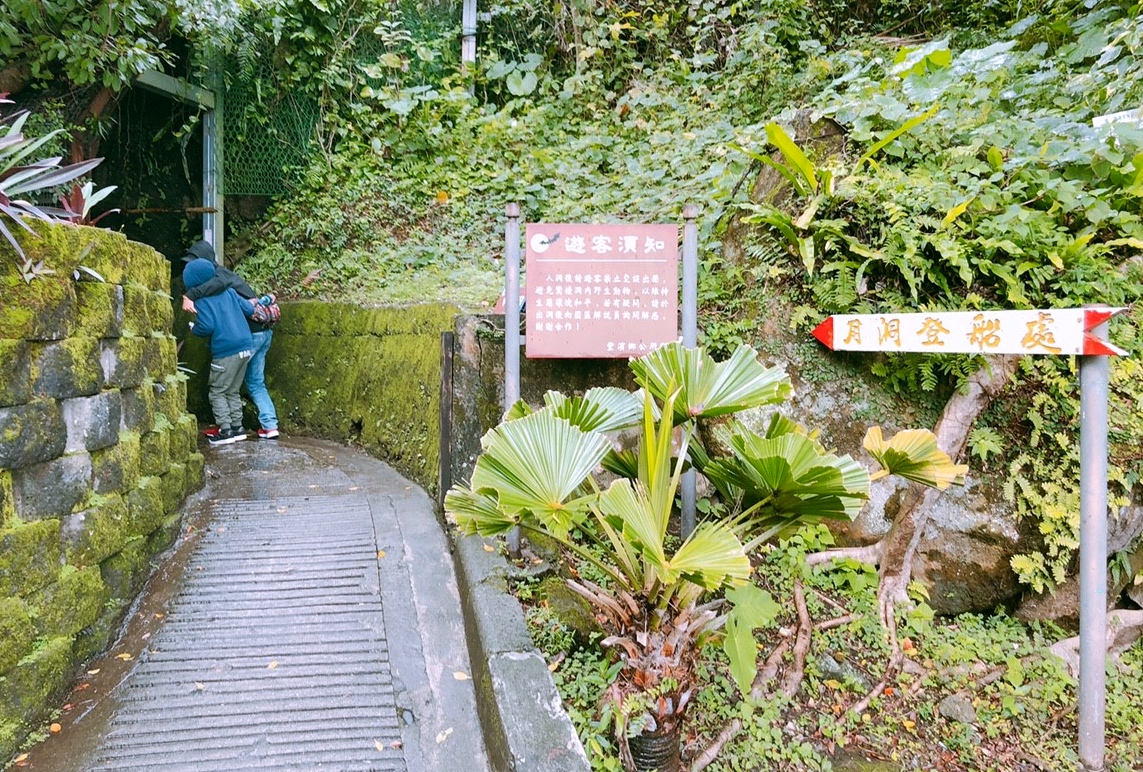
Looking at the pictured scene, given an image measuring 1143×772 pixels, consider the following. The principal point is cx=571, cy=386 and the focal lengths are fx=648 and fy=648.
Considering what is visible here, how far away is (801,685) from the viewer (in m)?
3.30

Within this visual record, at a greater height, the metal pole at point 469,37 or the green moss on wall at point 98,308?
the metal pole at point 469,37

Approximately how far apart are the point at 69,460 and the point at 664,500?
2604 millimetres

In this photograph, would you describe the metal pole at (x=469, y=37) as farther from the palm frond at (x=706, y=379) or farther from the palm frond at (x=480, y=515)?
the palm frond at (x=480, y=515)

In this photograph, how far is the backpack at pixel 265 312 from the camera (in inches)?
229

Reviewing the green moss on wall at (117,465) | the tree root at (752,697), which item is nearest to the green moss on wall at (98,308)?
the green moss on wall at (117,465)

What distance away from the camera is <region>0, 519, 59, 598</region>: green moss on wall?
252 centimetres

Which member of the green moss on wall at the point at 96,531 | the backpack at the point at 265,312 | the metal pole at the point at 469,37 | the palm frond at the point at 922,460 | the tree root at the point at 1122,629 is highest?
the metal pole at the point at 469,37

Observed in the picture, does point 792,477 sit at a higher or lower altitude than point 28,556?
higher

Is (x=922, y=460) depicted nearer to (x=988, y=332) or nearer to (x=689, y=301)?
(x=988, y=332)

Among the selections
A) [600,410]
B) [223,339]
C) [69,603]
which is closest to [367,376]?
[223,339]

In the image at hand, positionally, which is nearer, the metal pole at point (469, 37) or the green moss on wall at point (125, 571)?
the green moss on wall at point (125, 571)

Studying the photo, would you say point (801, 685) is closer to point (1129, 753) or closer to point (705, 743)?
point (705, 743)

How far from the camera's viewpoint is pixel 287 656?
10.2 feet

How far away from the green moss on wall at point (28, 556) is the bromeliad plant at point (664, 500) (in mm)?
1701
